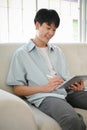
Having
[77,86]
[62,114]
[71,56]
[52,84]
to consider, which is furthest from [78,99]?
[71,56]

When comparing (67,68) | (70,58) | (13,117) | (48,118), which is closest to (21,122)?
(13,117)

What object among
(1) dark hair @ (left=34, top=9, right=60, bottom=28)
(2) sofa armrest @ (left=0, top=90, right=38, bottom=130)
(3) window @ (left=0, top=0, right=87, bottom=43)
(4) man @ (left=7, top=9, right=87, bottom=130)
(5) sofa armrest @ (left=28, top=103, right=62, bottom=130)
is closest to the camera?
(2) sofa armrest @ (left=0, top=90, right=38, bottom=130)

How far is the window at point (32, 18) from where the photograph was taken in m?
2.23

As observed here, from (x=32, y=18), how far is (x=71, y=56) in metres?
0.67

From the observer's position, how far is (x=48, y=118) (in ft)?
4.26

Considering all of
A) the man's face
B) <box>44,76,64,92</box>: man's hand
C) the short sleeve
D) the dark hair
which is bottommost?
<box>44,76,64,92</box>: man's hand

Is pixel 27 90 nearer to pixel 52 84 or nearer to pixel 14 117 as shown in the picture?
pixel 52 84

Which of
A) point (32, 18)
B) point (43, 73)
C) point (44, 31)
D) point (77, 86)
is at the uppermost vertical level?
point (32, 18)

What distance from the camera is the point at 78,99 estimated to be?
1605 mm

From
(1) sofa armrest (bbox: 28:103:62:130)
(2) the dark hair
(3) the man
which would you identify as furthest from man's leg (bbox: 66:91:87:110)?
(2) the dark hair

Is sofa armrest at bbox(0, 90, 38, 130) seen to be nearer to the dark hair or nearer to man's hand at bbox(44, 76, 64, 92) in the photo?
man's hand at bbox(44, 76, 64, 92)

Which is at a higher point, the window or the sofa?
the window

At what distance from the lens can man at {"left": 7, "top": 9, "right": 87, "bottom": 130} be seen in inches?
58.2

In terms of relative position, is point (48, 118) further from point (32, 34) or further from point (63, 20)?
point (63, 20)
